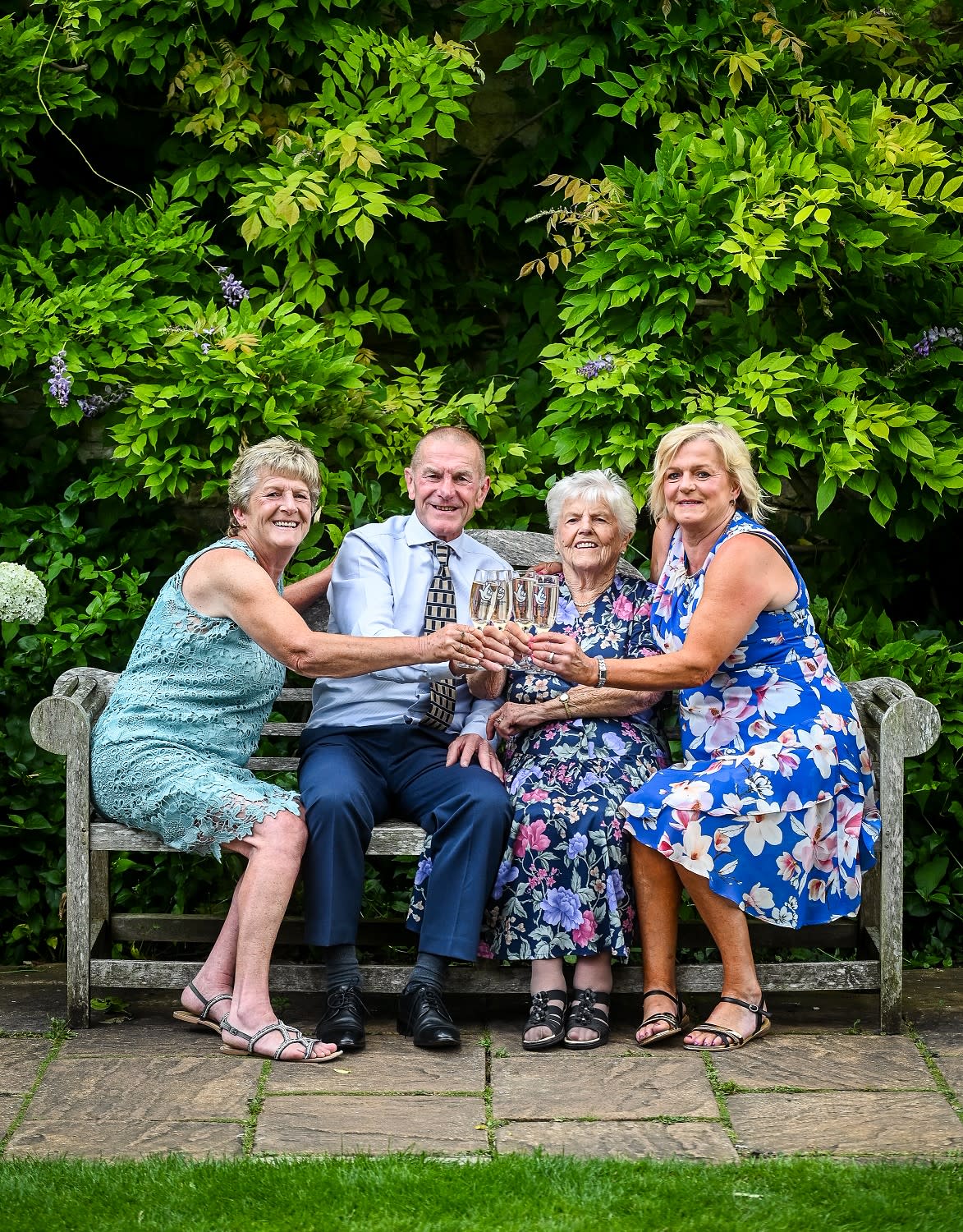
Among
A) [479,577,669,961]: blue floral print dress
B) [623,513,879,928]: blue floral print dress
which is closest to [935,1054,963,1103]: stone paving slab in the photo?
[623,513,879,928]: blue floral print dress

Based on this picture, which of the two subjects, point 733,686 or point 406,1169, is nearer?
point 406,1169

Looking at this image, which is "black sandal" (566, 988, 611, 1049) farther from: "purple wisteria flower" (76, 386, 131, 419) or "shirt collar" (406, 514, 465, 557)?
"purple wisteria flower" (76, 386, 131, 419)

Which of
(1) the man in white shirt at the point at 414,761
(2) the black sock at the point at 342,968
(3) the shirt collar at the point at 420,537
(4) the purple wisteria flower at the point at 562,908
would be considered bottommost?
(2) the black sock at the point at 342,968

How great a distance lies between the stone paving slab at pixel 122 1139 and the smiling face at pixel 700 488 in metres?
1.89

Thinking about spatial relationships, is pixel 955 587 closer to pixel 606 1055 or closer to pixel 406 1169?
pixel 606 1055

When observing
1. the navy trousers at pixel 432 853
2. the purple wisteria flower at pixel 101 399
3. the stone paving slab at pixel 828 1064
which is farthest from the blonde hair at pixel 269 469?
the stone paving slab at pixel 828 1064

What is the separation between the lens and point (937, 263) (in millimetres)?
4766

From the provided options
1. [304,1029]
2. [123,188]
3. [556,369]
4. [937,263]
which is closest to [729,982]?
[304,1029]

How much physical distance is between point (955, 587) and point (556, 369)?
5.72ft

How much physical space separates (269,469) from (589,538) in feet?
2.96

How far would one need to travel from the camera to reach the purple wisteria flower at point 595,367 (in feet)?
14.8

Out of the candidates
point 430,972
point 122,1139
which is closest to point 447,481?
point 430,972

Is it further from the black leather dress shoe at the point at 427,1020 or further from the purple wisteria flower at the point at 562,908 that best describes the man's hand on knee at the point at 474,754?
the black leather dress shoe at the point at 427,1020

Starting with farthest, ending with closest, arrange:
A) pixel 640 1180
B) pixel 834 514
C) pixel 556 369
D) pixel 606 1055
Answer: pixel 834 514 → pixel 556 369 → pixel 606 1055 → pixel 640 1180
